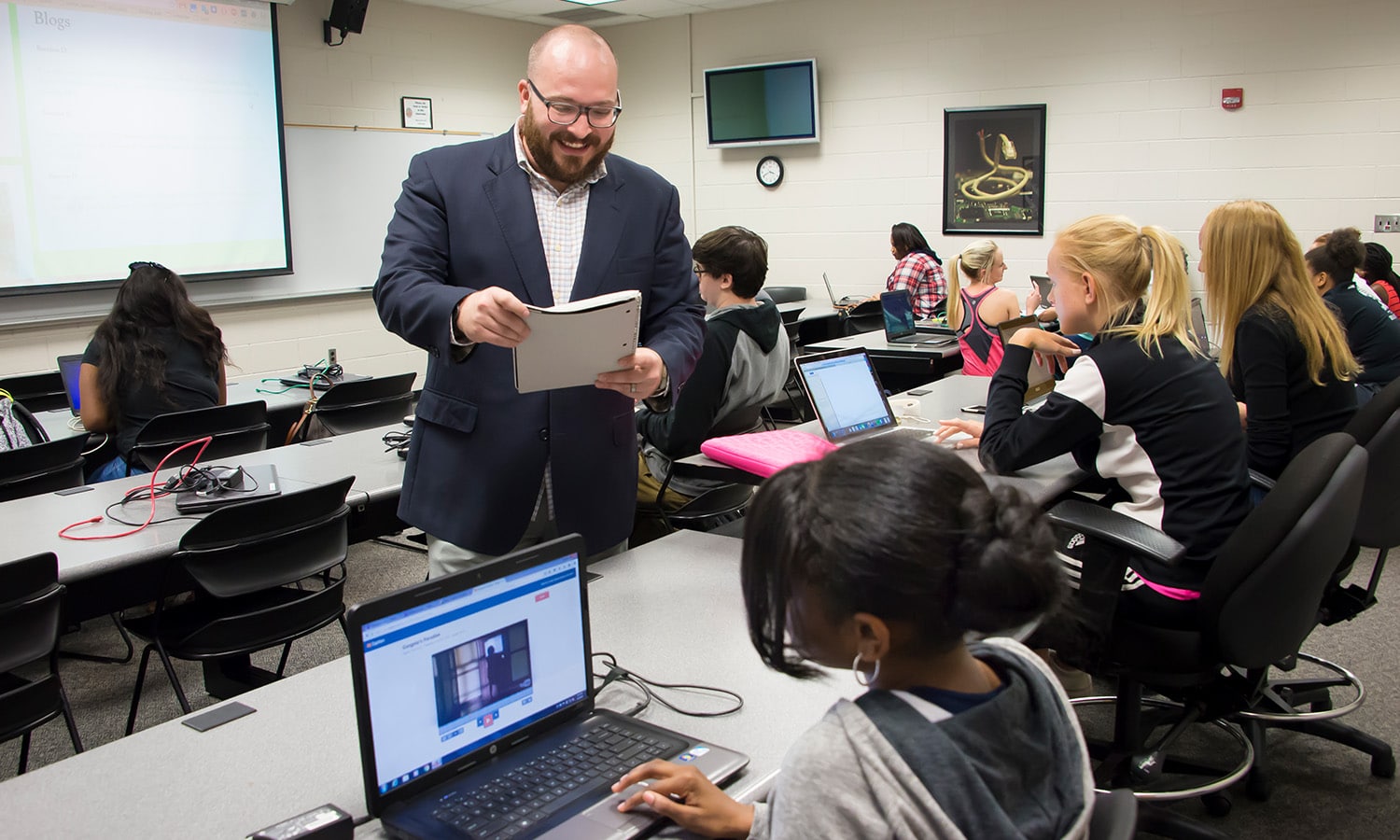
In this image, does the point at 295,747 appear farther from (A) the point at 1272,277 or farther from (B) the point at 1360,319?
(B) the point at 1360,319

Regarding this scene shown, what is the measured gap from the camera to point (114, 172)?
18.7ft

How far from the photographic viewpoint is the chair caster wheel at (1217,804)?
2.45 metres

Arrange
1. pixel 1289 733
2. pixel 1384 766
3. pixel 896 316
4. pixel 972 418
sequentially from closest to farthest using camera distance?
1. pixel 1384 766
2. pixel 1289 733
3. pixel 972 418
4. pixel 896 316

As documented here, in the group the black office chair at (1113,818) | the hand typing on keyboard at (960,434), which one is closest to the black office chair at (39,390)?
the hand typing on keyboard at (960,434)

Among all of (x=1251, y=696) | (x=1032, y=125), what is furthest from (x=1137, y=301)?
(x=1032, y=125)

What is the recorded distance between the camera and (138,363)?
12.1ft

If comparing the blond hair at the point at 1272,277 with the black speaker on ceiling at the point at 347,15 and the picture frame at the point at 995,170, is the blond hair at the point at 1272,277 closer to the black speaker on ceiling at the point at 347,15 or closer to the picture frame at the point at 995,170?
the picture frame at the point at 995,170

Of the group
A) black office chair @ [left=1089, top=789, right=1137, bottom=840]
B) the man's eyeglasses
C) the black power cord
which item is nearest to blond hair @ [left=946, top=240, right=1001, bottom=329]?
the man's eyeglasses

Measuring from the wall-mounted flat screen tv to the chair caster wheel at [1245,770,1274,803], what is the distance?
241 inches

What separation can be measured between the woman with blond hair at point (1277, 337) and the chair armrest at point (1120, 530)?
3.02 ft

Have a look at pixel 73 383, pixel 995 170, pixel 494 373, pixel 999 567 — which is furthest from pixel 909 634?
pixel 995 170

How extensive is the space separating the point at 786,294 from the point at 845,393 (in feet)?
16.6

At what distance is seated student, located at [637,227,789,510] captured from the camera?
3164 mm

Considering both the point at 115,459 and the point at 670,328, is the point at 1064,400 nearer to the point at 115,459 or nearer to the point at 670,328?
the point at 670,328
